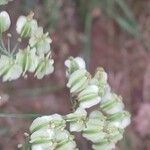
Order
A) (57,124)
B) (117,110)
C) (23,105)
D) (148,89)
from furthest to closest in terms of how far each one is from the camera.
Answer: (148,89), (23,105), (117,110), (57,124)

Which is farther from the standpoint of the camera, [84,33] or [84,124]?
[84,33]

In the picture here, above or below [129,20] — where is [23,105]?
below

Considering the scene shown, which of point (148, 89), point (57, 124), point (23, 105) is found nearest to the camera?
point (57, 124)

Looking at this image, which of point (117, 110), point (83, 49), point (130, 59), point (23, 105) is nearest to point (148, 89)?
point (130, 59)

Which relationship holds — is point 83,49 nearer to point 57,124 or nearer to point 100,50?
point 100,50

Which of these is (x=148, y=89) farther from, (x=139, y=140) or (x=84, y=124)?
(x=84, y=124)

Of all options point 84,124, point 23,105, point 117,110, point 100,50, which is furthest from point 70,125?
point 100,50

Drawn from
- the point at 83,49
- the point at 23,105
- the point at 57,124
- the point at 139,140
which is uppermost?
the point at 83,49
